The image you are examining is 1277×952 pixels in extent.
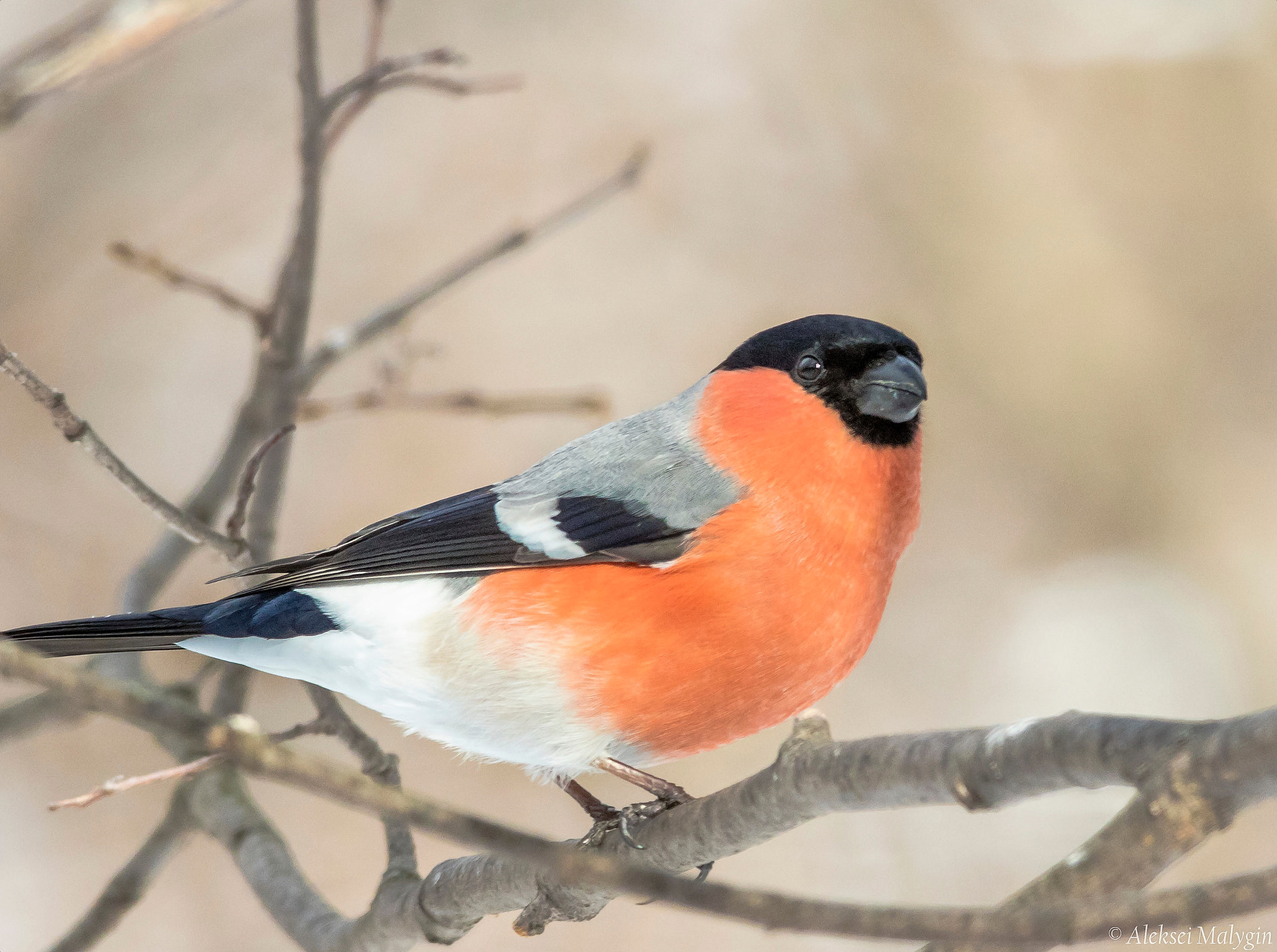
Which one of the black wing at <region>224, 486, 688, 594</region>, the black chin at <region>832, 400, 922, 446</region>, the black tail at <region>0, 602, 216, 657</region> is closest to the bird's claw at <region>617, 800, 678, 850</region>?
the black wing at <region>224, 486, 688, 594</region>

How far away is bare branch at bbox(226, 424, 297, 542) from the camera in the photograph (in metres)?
2.20

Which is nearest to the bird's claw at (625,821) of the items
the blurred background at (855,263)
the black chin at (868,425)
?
the black chin at (868,425)

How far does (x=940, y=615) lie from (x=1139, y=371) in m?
1.48

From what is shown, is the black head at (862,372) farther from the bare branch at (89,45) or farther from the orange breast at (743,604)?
the bare branch at (89,45)

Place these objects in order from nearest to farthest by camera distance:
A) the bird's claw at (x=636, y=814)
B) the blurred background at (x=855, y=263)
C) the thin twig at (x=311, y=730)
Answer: the bird's claw at (x=636, y=814)
the thin twig at (x=311, y=730)
the blurred background at (x=855, y=263)

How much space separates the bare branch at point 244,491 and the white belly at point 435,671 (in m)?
0.35

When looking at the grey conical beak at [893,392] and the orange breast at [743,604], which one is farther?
the grey conical beak at [893,392]

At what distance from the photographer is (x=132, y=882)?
2.79m

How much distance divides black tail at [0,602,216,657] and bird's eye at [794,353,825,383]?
145 cm

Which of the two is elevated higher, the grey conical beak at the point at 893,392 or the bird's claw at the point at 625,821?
the grey conical beak at the point at 893,392

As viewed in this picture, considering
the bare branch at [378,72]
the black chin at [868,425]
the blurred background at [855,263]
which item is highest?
the blurred background at [855,263]

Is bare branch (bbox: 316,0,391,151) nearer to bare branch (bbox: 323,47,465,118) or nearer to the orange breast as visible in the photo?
bare branch (bbox: 323,47,465,118)

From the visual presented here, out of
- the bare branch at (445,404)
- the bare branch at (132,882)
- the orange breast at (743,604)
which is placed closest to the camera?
the orange breast at (743,604)

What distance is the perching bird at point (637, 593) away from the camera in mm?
2314
